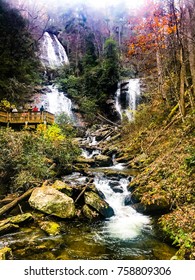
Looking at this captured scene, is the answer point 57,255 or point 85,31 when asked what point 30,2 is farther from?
point 57,255

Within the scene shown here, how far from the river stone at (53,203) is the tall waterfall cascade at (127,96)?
16.0 m

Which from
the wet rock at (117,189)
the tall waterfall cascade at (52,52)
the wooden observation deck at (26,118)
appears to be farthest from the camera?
the tall waterfall cascade at (52,52)

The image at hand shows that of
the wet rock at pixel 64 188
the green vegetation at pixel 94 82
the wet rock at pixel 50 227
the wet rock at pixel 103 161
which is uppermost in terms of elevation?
the green vegetation at pixel 94 82

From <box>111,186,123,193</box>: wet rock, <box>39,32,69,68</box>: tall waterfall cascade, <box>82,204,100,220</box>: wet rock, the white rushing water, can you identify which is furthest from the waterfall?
<box>82,204,100,220</box>: wet rock

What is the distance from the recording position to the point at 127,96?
22688 mm

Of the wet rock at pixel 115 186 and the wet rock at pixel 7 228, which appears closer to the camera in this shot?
the wet rock at pixel 7 228

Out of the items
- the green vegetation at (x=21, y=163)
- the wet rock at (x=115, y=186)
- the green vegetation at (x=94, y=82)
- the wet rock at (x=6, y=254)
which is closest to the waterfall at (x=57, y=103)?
the green vegetation at (x=94, y=82)

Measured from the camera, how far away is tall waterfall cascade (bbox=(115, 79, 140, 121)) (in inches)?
846

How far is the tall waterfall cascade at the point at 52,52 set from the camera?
29562mm

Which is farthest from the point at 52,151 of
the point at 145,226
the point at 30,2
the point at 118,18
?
the point at 118,18

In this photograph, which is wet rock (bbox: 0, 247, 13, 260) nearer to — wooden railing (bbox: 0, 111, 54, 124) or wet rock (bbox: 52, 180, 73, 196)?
wet rock (bbox: 52, 180, 73, 196)

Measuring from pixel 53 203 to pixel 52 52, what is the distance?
28.8 metres

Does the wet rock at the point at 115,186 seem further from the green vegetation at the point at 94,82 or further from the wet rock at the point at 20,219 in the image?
the green vegetation at the point at 94,82

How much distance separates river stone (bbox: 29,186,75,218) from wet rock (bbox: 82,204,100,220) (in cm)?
34
